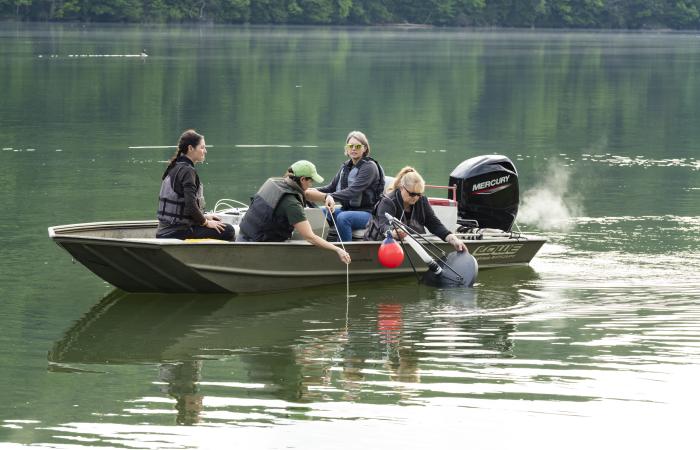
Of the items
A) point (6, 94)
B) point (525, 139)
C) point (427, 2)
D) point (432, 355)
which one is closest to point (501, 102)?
point (525, 139)

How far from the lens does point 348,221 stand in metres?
13.0

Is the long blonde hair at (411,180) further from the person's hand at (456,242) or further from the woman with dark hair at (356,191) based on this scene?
the person's hand at (456,242)

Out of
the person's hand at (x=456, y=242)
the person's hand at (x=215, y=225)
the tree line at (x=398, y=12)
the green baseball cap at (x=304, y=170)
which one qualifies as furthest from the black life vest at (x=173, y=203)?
the tree line at (x=398, y=12)

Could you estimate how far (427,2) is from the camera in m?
131

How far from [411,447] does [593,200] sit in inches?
435

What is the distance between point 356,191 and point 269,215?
1188mm

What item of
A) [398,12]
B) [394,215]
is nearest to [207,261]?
[394,215]

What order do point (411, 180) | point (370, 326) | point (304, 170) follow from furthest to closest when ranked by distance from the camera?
1. point (411, 180)
2. point (304, 170)
3. point (370, 326)

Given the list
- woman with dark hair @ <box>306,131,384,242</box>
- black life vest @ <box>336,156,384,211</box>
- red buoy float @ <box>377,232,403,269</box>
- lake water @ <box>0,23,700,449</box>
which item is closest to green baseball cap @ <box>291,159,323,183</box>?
woman with dark hair @ <box>306,131,384,242</box>

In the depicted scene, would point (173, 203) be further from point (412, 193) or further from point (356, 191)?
point (412, 193)

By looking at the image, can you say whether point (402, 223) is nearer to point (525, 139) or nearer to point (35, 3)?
point (525, 139)

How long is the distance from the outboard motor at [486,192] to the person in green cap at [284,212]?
82.9 inches

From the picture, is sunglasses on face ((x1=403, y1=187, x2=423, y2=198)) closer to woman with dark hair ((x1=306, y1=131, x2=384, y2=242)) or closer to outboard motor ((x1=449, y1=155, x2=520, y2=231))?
woman with dark hair ((x1=306, y1=131, x2=384, y2=242))

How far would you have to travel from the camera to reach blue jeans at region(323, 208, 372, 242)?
1294 centimetres
